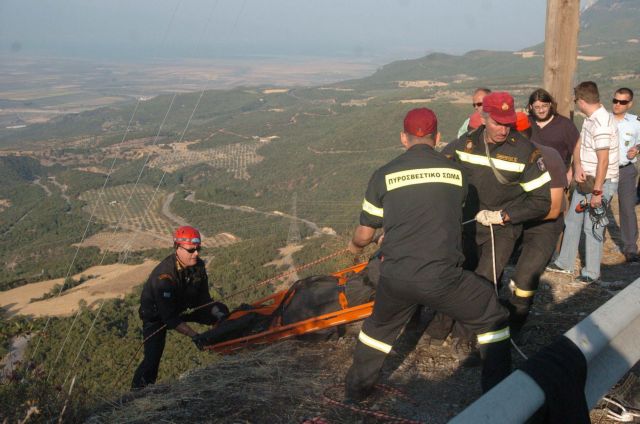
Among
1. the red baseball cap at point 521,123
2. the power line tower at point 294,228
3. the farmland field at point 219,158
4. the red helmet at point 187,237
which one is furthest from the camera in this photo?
the farmland field at point 219,158

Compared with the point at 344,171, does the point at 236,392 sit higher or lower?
higher

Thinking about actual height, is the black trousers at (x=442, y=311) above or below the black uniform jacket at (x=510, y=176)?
below

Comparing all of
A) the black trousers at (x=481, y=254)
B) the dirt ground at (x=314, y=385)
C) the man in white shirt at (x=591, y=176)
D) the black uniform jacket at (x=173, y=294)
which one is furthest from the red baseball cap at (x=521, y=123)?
the black uniform jacket at (x=173, y=294)

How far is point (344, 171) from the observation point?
7206 cm

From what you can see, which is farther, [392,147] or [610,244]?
[392,147]

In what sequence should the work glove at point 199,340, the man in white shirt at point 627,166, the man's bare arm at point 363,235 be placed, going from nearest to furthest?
1. the man's bare arm at point 363,235
2. the work glove at point 199,340
3. the man in white shirt at point 627,166

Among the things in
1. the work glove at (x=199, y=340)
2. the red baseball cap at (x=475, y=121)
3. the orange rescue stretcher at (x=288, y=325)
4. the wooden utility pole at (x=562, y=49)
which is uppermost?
the wooden utility pole at (x=562, y=49)

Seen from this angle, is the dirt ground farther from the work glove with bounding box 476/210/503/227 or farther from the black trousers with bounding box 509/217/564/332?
the work glove with bounding box 476/210/503/227

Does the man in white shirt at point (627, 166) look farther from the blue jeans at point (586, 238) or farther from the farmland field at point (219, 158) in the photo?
the farmland field at point (219, 158)

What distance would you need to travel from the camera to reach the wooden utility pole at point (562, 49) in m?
5.76

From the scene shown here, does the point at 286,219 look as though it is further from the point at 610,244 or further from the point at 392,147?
the point at 610,244

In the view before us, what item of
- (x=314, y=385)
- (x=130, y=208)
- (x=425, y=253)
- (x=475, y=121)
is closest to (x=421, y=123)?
(x=425, y=253)

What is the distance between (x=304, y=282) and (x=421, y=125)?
2.12 meters

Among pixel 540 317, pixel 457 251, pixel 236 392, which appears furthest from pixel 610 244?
pixel 236 392
